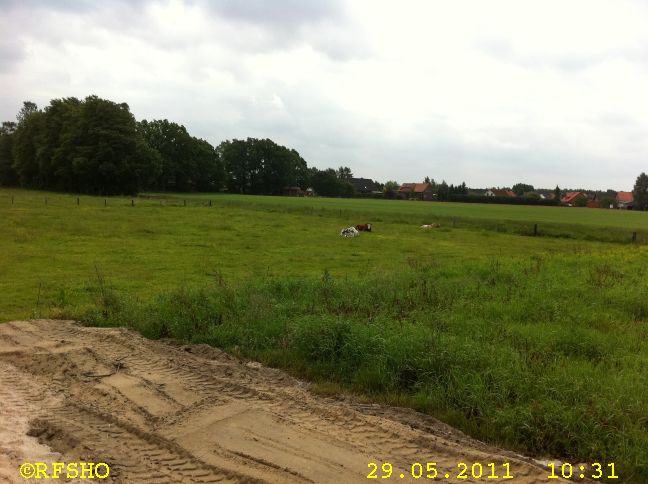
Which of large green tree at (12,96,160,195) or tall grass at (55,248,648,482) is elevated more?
large green tree at (12,96,160,195)

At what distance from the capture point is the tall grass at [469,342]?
4.98 m

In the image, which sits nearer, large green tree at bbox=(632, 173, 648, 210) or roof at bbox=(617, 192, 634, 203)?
large green tree at bbox=(632, 173, 648, 210)

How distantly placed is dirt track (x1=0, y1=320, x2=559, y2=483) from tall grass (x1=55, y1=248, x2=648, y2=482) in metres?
0.56

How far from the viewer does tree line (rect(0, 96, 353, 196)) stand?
261 ft

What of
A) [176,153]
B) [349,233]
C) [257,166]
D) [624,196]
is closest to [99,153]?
[176,153]

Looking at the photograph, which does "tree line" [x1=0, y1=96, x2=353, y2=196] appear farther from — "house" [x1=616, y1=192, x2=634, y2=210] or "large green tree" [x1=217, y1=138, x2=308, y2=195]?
"house" [x1=616, y1=192, x2=634, y2=210]

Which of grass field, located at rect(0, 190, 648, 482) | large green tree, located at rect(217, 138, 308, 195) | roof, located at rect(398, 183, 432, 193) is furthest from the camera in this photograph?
roof, located at rect(398, 183, 432, 193)

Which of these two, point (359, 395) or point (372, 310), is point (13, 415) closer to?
point (359, 395)

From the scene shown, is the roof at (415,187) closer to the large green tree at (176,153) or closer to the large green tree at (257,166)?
the large green tree at (257,166)

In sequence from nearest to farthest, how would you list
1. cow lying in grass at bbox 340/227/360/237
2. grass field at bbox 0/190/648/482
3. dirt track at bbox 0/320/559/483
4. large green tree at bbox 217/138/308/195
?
dirt track at bbox 0/320/559/483 → grass field at bbox 0/190/648/482 → cow lying in grass at bbox 340/227/360/237 → large green tree at bbox 217/138/308/195

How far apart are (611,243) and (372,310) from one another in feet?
107

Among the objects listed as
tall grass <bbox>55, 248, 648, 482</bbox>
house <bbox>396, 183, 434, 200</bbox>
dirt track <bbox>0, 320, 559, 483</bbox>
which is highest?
house <bbox>396, 183, 434, 200</bbox>

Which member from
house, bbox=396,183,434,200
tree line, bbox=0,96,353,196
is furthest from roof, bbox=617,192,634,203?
tree line, bbox=0,96,353,196

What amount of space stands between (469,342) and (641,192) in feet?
463
